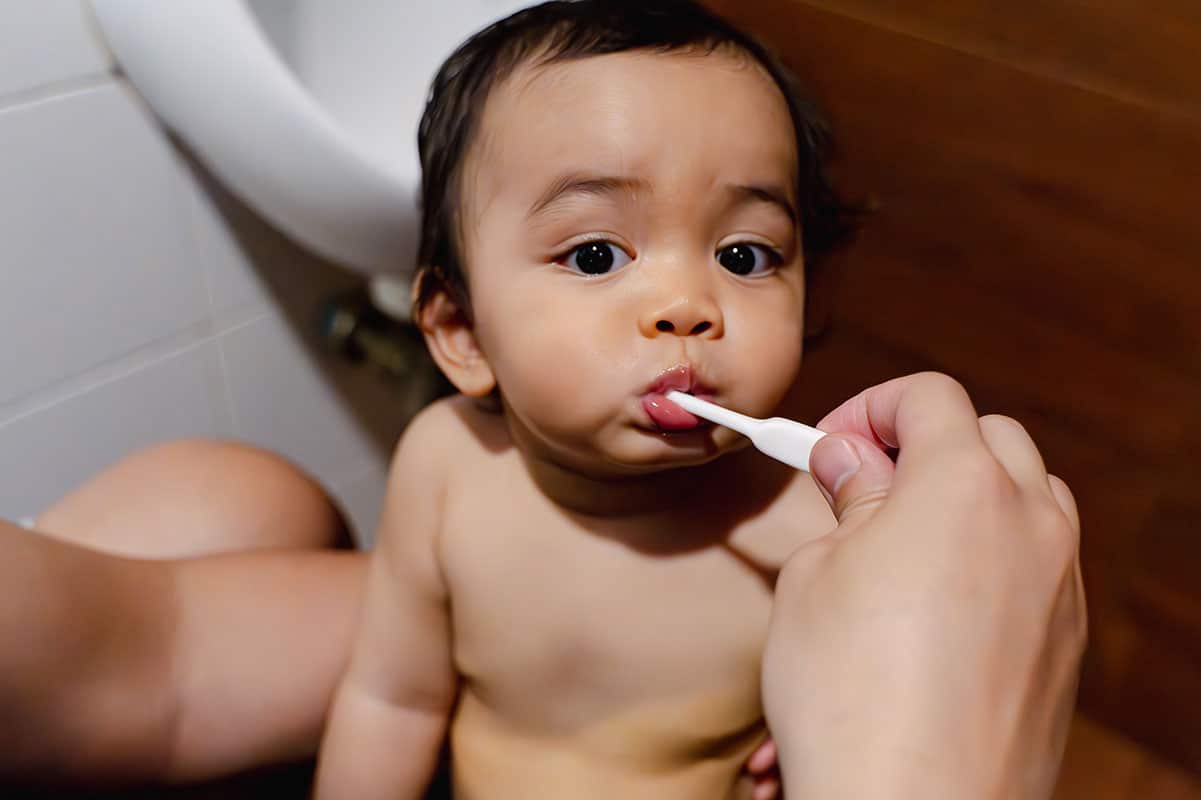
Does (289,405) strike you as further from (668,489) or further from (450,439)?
(668,489)

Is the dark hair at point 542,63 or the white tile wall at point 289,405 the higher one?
the dark hair at point 542,63

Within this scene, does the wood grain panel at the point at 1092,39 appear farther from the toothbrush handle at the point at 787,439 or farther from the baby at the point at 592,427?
the toothbrush handle at the point at 787,439

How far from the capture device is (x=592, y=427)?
1.76 ft

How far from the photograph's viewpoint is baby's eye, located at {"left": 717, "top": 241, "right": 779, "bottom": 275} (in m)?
0.56

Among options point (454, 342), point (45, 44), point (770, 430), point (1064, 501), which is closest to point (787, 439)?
point (770, 430)

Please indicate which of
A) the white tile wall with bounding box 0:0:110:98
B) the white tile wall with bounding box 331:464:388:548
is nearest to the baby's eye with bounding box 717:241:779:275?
the white tile wall with bounding box 0:0:110:98

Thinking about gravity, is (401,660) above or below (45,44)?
below

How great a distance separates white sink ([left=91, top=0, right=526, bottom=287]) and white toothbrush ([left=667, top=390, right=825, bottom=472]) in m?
0.34

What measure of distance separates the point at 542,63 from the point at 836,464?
0.27 m

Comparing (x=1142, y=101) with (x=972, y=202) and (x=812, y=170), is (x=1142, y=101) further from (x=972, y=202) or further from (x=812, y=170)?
(x=812, y=170)

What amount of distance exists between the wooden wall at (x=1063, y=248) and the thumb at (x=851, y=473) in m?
0.48

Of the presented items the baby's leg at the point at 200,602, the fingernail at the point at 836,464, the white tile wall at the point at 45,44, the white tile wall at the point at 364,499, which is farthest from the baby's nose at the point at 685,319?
the white tile wall at the point at 364,499

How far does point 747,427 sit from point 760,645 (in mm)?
186

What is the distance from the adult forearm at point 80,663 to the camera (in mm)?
578
